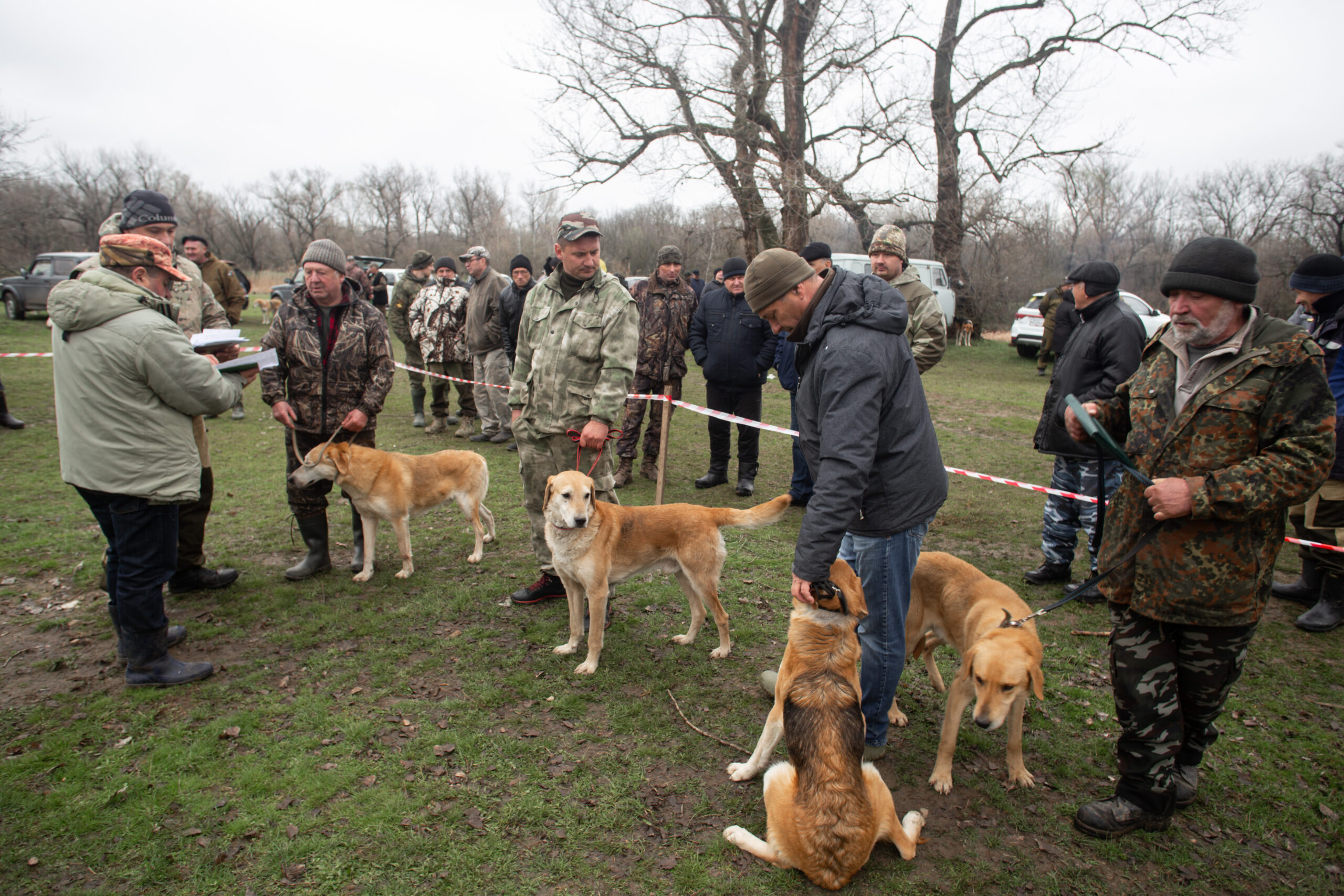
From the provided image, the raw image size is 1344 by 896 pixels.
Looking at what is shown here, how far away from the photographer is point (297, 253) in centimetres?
5388

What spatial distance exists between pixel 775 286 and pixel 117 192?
62656mm

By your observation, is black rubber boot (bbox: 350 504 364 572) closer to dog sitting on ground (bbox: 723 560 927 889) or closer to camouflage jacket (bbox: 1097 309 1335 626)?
dog sitting on ground (bbox: 723 560 927 889)

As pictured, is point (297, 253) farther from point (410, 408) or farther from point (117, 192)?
point (410, 408)

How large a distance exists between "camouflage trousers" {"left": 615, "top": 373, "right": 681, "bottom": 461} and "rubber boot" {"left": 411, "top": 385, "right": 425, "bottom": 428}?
13.1 ft

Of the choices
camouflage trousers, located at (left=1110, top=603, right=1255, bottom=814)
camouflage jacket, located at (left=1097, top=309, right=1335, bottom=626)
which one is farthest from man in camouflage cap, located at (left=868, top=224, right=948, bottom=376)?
camouflage trousers, located at (left=1110, top=603, right=1255, bottom=814)

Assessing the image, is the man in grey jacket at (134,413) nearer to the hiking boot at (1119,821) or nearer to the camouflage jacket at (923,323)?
the hiking boot at (1119,821)

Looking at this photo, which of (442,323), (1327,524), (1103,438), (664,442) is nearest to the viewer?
(1103,438)

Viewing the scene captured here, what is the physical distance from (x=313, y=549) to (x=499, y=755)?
2.76m

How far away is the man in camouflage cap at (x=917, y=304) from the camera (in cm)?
534

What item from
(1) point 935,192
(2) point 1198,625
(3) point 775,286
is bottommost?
(2) point 1198,625

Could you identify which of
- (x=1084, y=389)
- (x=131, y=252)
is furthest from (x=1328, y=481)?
(x=131, y=252)

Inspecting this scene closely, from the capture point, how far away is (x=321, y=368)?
462 centimetres

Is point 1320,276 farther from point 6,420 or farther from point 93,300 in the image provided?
point 6,420

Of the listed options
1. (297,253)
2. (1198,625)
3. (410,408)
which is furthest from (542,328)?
(297,253)
